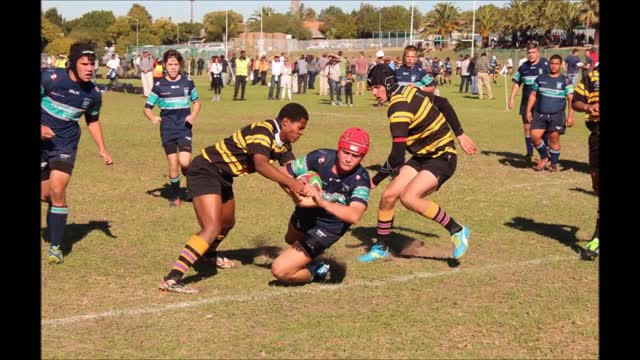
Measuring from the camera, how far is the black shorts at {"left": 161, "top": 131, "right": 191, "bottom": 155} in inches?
486

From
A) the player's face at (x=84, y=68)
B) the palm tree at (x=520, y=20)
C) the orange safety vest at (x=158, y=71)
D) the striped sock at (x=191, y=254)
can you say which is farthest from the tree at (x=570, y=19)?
the striped sock at (x=191, y=254)

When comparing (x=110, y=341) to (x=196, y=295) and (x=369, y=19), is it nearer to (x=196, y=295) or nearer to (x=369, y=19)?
(x=196, y=295)

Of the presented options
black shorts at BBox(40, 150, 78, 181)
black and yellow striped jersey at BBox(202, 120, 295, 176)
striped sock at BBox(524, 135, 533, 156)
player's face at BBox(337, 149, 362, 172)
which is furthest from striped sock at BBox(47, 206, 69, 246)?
striped sock at BBox(524, 135, 533, 156)

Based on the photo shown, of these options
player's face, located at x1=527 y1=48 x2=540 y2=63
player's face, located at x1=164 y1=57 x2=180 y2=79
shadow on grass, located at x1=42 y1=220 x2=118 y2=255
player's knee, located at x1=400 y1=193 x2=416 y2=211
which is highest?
player's face, located at x1=527 y1=48 x2=540 y2=63

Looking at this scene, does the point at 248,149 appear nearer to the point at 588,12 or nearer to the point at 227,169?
the point at 227,169

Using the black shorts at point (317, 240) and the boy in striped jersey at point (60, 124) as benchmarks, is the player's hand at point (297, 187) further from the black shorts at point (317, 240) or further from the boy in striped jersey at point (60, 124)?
the boy in striped jersey at point (60, 124)

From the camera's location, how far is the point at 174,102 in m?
12.5

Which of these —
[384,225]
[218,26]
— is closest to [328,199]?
[384,225]

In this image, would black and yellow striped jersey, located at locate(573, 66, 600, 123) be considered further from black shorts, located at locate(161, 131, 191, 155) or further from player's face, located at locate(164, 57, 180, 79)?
player's face, located at locate(164, 57, 180, 79)

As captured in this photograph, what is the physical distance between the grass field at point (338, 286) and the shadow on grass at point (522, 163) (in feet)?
5.95

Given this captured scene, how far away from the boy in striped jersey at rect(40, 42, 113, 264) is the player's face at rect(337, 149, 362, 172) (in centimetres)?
345

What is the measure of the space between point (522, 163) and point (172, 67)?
8.52 metres
